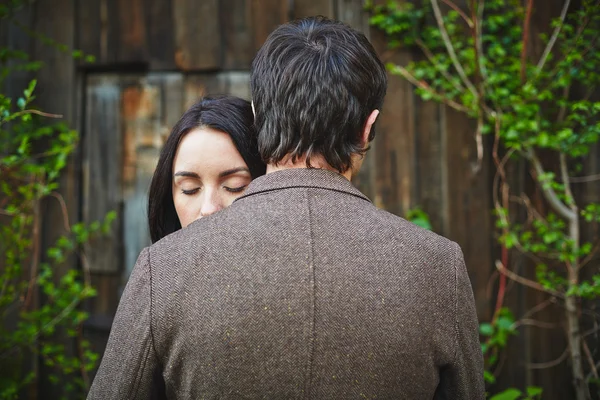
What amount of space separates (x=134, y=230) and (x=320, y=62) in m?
2.14

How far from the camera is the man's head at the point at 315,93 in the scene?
1.26 metres

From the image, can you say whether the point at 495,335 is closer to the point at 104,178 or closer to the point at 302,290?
the point at 302,290

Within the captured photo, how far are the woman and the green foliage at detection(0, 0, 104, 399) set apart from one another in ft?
3.23

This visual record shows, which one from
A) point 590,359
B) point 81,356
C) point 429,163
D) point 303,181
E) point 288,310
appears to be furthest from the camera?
point 81,356

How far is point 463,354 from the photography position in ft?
4.26

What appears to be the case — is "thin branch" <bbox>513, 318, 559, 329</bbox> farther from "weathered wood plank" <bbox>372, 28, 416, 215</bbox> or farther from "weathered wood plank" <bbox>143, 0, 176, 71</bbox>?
"weathered wood plank" <bbox>143, 0, 176, 71</bbox>

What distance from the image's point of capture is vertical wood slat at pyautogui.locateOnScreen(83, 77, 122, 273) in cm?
312

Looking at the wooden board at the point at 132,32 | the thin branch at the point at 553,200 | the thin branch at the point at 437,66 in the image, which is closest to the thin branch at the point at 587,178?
the thin branch at the point at 553,200

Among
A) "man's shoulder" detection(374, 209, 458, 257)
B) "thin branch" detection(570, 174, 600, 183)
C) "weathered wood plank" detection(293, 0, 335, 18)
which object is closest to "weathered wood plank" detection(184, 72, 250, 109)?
"weathered wood plank" detection(293, 0, 335, 18)

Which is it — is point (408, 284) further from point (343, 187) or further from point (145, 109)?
point (145, 109)

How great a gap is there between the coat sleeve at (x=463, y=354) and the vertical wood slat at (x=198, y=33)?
83.8 inches

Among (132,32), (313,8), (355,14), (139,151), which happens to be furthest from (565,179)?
(132,32)

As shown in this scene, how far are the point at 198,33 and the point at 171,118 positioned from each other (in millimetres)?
Answer: 473

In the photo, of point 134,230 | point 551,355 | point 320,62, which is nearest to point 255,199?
point 320,62
